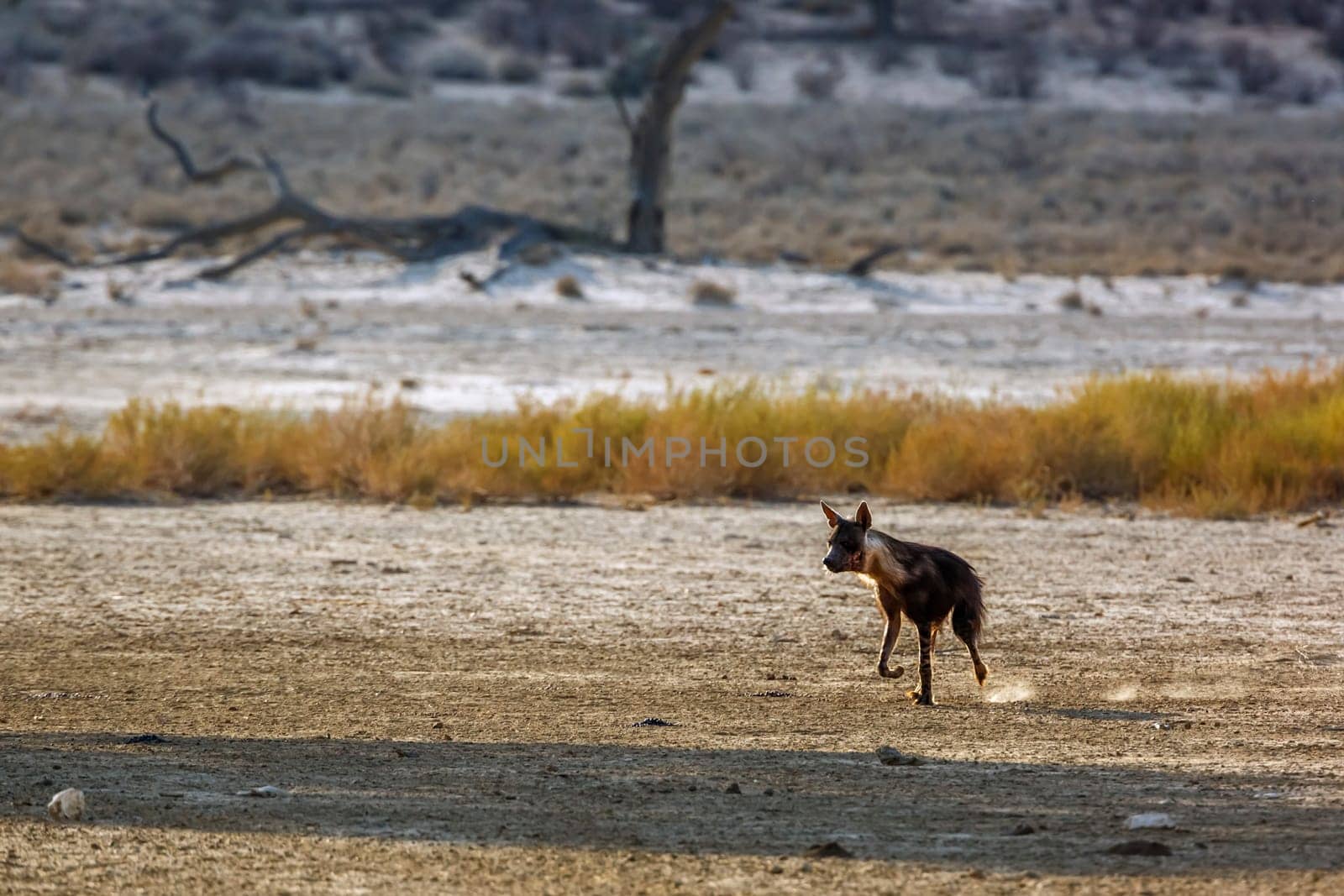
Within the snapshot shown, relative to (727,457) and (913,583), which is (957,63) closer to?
(727,457)

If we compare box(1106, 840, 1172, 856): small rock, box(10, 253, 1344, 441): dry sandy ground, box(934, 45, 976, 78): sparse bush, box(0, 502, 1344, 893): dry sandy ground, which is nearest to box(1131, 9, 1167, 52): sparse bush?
box(934, 45, 976, 78): sparse bush

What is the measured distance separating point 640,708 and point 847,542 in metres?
1.17

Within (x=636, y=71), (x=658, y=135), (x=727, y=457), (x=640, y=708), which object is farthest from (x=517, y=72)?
(x=640, y=708)

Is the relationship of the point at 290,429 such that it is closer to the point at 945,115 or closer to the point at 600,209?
the point at 600,209

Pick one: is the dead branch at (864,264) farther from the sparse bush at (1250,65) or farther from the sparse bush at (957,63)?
the sparse bush at (1250,65)

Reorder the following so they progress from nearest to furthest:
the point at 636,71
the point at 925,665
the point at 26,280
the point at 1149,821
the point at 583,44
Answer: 1. the point at 1149,821
2. the point at 925,665
3. the point at 26,280
4. the point at 636,71
5. the point at 583,44

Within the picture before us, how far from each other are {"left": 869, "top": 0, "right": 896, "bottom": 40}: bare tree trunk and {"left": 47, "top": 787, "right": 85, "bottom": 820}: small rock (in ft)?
195

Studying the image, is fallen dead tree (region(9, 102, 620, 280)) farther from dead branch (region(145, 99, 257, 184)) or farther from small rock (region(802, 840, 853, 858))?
small rock (region(802, 840, 853, 858))

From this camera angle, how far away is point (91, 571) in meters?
10.7

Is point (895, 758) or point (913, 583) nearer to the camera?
point (895, 758)

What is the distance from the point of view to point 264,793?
5.86m

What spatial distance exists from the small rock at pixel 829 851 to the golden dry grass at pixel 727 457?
833 cm

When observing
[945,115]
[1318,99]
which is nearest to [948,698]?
[945,115]

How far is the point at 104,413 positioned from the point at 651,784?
12.3 m
